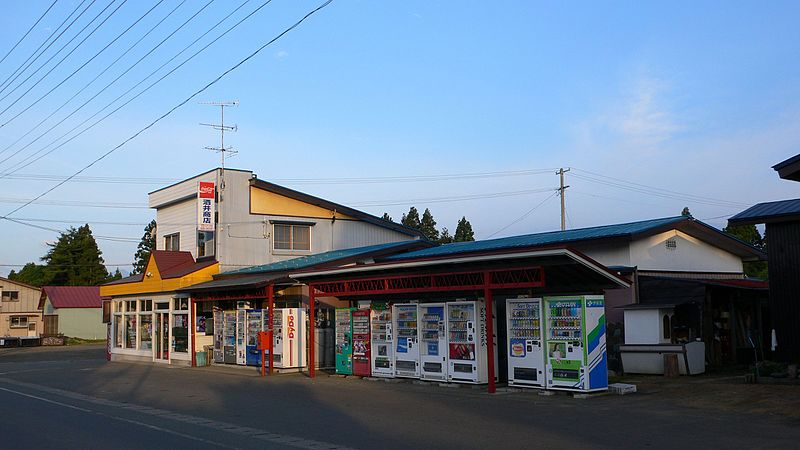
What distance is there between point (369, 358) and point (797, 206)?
43.5ft

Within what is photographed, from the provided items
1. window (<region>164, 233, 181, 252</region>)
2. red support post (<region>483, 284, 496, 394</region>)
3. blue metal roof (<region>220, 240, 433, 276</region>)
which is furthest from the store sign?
red support post (<region>483, 284, 496, 394</region>)

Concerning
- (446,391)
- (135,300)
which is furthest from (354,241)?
(446,391)

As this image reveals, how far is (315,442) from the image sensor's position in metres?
12.0

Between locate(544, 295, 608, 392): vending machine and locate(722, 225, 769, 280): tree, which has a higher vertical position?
locate(722, 225, 769, 280): tree

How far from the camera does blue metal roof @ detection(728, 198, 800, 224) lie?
2088 centimetres

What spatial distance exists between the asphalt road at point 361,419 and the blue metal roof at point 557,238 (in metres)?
7.56

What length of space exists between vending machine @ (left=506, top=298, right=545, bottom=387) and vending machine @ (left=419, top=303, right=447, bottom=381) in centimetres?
229

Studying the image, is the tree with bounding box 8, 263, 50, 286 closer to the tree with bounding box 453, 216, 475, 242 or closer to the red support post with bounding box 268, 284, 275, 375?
the tree with bounding box 453, 216, 475, 242

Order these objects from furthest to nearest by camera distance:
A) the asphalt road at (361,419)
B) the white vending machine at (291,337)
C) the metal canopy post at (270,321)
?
1. the white vending machine at (291,337)
2. the metal canopy post at (270,321)
3. the asphalt road at (361,419)

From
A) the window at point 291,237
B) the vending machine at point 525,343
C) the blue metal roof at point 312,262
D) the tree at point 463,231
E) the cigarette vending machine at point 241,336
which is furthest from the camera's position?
the tree at point 463,231

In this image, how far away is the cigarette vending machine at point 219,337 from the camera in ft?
99.2

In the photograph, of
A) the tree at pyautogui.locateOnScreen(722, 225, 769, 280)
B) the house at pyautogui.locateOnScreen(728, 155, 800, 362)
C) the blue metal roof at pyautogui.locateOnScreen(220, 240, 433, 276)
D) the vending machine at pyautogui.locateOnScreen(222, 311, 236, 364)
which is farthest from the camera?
the tree at pyautogui.locateOnScreen(722, 225, 769, 280)

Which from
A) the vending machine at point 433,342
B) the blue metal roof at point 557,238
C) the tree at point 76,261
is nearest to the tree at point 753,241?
the blue metal roof at point 557,238

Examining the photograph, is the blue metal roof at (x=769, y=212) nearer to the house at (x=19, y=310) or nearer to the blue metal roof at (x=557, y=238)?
the blue metal roof at (x=557, y=238)
